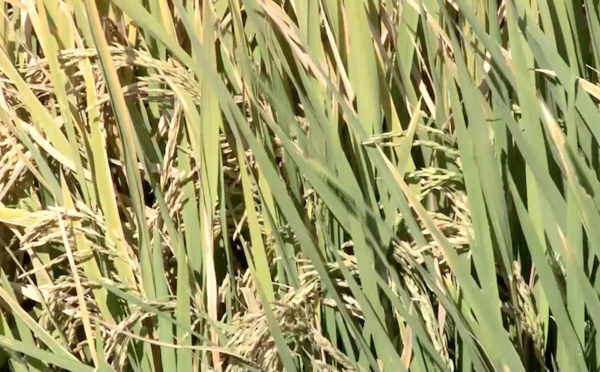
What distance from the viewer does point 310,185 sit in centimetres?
72

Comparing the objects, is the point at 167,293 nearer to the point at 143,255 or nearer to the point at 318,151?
the point at 143,255

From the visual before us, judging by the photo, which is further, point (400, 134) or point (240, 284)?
point (240, 284)

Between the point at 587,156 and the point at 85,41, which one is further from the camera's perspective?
the point at 85,41

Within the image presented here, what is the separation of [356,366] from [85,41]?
1.45 feet

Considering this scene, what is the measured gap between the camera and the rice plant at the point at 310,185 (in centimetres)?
66

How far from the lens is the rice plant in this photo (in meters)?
0.66

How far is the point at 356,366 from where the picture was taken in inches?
26.9

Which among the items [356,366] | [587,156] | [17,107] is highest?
[17,107]

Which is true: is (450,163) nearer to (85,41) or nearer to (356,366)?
(356,366)

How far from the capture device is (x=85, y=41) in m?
0.82

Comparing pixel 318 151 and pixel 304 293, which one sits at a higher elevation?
pixel 318 151

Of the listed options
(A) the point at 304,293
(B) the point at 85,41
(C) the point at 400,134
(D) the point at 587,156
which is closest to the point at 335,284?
(A) the point at 304,293

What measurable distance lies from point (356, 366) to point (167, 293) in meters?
0.20

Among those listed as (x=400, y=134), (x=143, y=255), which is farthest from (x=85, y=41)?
(x=400, y=134)
